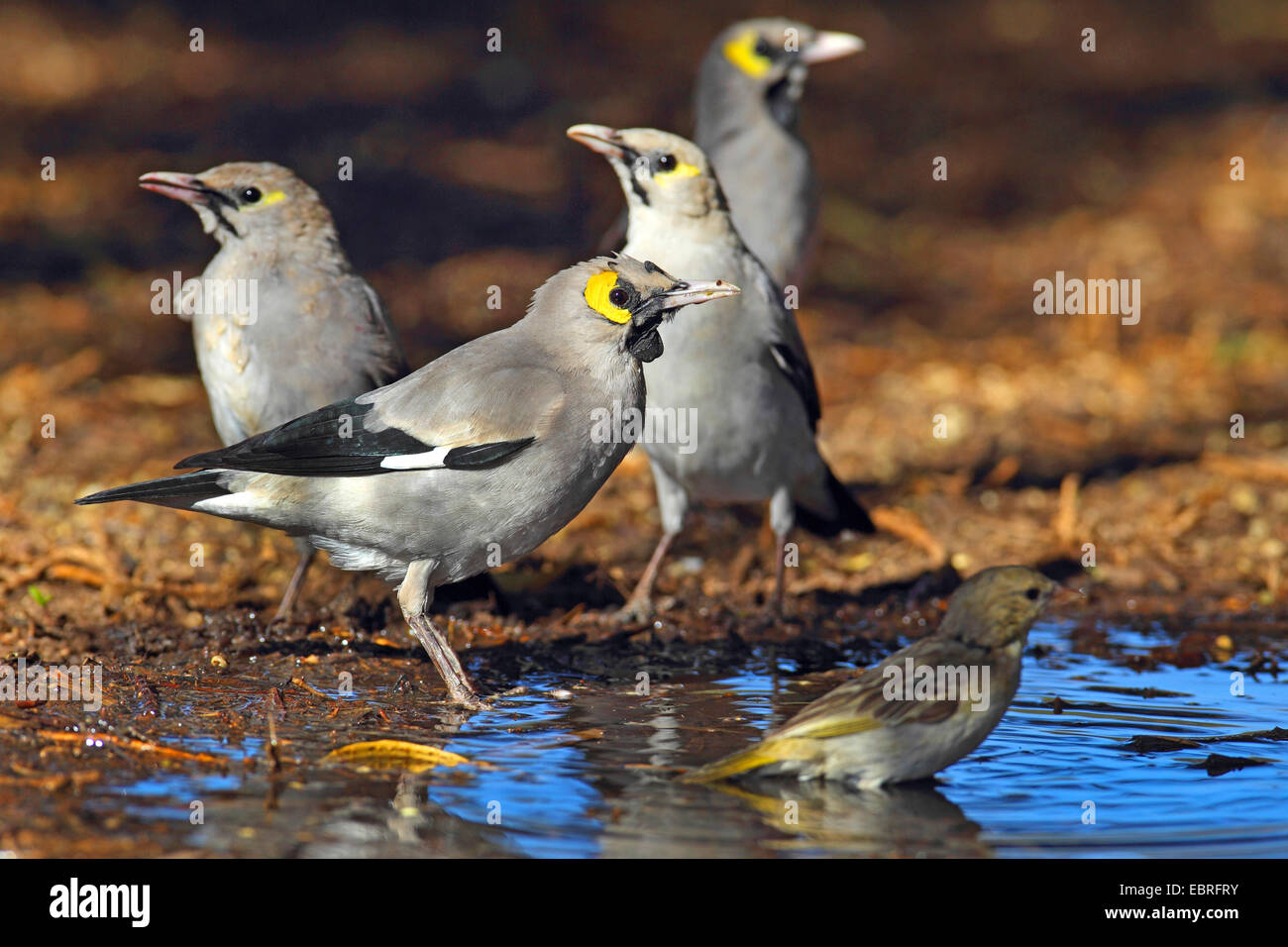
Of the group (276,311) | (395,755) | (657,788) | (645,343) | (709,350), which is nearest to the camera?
(657,788)

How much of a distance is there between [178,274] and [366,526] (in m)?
6.64

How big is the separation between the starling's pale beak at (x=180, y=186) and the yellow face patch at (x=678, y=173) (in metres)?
1.91

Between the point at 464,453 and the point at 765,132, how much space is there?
4598 mm

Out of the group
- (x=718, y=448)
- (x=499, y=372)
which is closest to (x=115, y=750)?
(x=499, y=372)

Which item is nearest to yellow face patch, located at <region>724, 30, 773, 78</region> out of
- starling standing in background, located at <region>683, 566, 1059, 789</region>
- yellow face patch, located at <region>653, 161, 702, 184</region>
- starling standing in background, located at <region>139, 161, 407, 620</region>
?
yellow face patch, located at <region>653, 161, 702, 184</region>

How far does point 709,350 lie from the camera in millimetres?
7012

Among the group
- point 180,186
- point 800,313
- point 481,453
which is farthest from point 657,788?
point 800,313

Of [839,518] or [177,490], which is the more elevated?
[177,490]

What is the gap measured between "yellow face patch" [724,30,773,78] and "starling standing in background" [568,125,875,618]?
2.54 meters

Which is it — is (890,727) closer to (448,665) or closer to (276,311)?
(448,665)

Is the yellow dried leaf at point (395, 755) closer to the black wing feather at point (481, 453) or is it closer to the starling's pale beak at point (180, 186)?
the black wing feather at point (481, 453)

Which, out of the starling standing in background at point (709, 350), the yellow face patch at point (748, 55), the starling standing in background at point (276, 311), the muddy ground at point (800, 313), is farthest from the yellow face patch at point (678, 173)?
the yellow face patch at point (748, 55)

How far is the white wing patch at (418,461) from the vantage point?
5.42 metres

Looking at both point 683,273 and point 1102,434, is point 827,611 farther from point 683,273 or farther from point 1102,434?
point 1102,434
